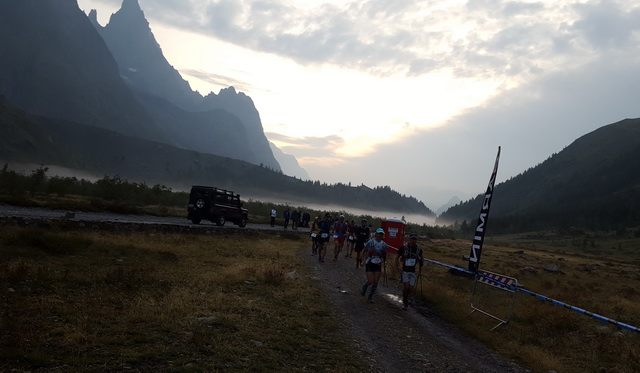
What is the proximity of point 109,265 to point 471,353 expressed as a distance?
12.1 meters

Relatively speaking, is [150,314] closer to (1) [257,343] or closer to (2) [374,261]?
(1) [257,343]

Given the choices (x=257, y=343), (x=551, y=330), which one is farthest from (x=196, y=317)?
(x=551, y=330)

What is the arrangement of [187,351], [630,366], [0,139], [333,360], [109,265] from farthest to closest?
[0,139] < [109,265] < [630,366] < [333,360] < [187,351]

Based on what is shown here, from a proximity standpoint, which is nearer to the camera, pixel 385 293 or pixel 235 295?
pixel 235 295

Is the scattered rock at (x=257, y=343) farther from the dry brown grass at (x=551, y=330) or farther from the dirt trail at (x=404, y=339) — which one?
the dry brown grass at (x=551, y=330)

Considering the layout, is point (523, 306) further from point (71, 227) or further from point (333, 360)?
point (71, 227)

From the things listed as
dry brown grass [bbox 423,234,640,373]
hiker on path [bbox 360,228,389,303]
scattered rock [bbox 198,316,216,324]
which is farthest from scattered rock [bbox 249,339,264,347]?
dry brown grass [bbox 423,234,640,373]

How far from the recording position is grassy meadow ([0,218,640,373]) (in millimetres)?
7094

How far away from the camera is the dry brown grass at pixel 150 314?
6871 mm

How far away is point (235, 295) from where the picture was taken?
12.3m

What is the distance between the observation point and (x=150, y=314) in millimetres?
9180

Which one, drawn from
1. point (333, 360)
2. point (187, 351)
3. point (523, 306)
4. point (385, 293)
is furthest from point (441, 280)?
point (187, 351)

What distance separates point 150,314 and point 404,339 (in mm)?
6121

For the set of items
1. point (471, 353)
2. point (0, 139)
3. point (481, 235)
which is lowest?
point (471, 353)
